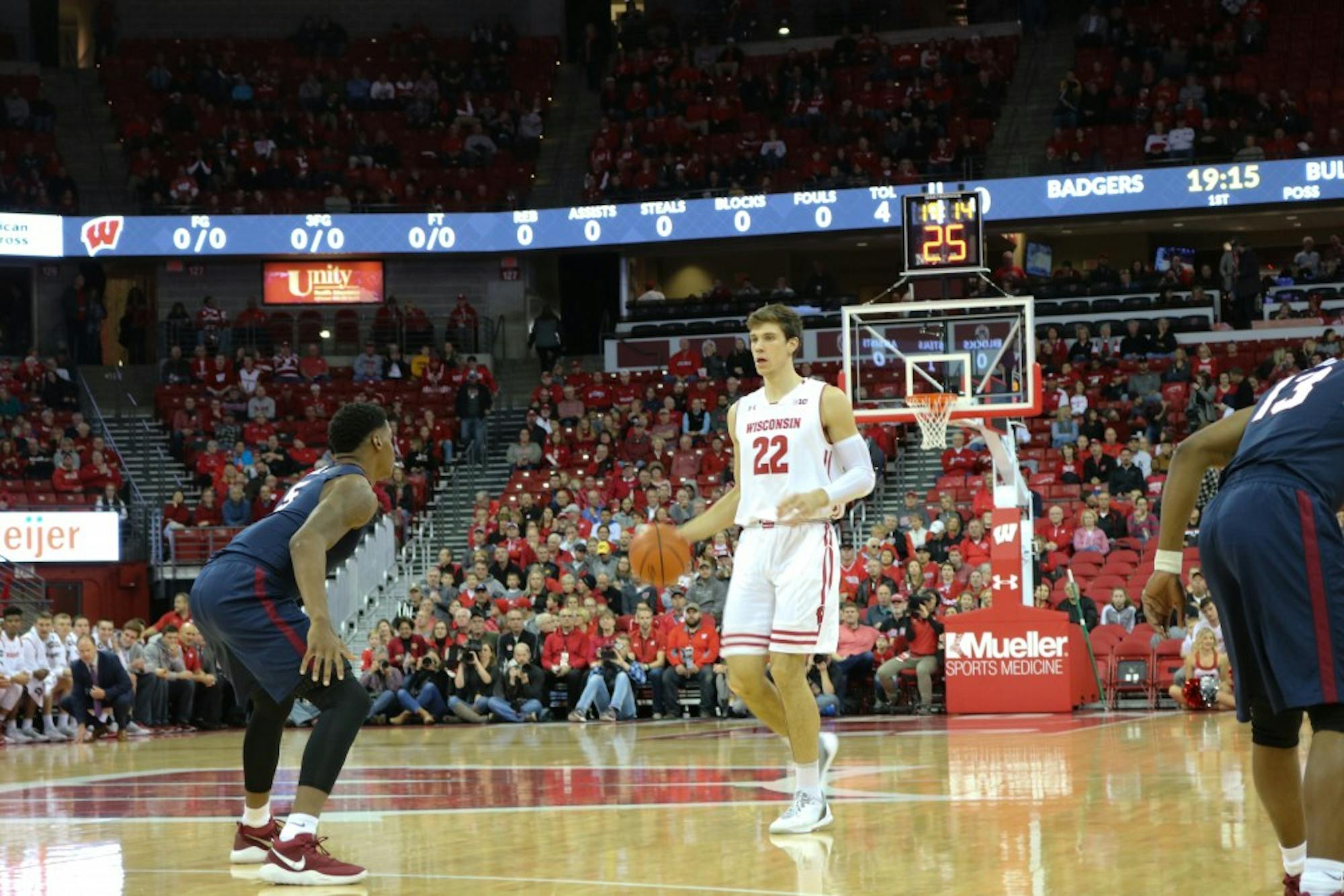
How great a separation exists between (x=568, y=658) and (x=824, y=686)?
2903 millimetres

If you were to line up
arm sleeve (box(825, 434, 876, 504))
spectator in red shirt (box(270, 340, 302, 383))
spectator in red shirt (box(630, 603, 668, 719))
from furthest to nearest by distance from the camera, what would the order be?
spectator in red shirt (box(270, 340, 302, 383)) < spectator in red shirt (box(630, 603, 668, 719)) < arm sleeve (box(825, 434, 876, 504))

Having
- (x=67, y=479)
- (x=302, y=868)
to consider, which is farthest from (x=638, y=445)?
(x=302, y=868)

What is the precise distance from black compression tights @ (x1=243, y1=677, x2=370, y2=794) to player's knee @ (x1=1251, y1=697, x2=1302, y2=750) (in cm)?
315

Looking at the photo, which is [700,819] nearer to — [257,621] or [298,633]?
Answer: [298,633]

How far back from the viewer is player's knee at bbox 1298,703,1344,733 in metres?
4.68

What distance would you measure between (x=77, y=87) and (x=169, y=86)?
218 centimetres

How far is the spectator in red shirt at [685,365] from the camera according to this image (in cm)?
2845

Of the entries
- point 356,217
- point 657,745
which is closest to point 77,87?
point 356,217

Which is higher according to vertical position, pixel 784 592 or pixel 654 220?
pixel 654 220

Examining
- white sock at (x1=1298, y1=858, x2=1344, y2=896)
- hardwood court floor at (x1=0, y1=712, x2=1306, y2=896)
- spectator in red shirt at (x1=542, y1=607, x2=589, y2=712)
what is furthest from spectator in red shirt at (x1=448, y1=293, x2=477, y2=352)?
white sock at (x1=1298, y1=858, x2=1344, y2=896)

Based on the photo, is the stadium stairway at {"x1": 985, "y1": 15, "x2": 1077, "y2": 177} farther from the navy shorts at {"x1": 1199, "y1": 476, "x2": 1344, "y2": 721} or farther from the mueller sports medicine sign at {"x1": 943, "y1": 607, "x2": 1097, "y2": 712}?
the navy shorts at {"x1": 1199, "y1": 476, "x2": 1344, "y2": 721}

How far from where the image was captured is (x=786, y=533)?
7.79m

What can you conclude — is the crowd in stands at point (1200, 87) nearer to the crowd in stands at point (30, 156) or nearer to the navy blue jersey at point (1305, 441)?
the crowd in stands at point (30, 156)

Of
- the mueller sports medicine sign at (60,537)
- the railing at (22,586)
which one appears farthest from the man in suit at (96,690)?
the mueller sports medicine sign at (60,537)
